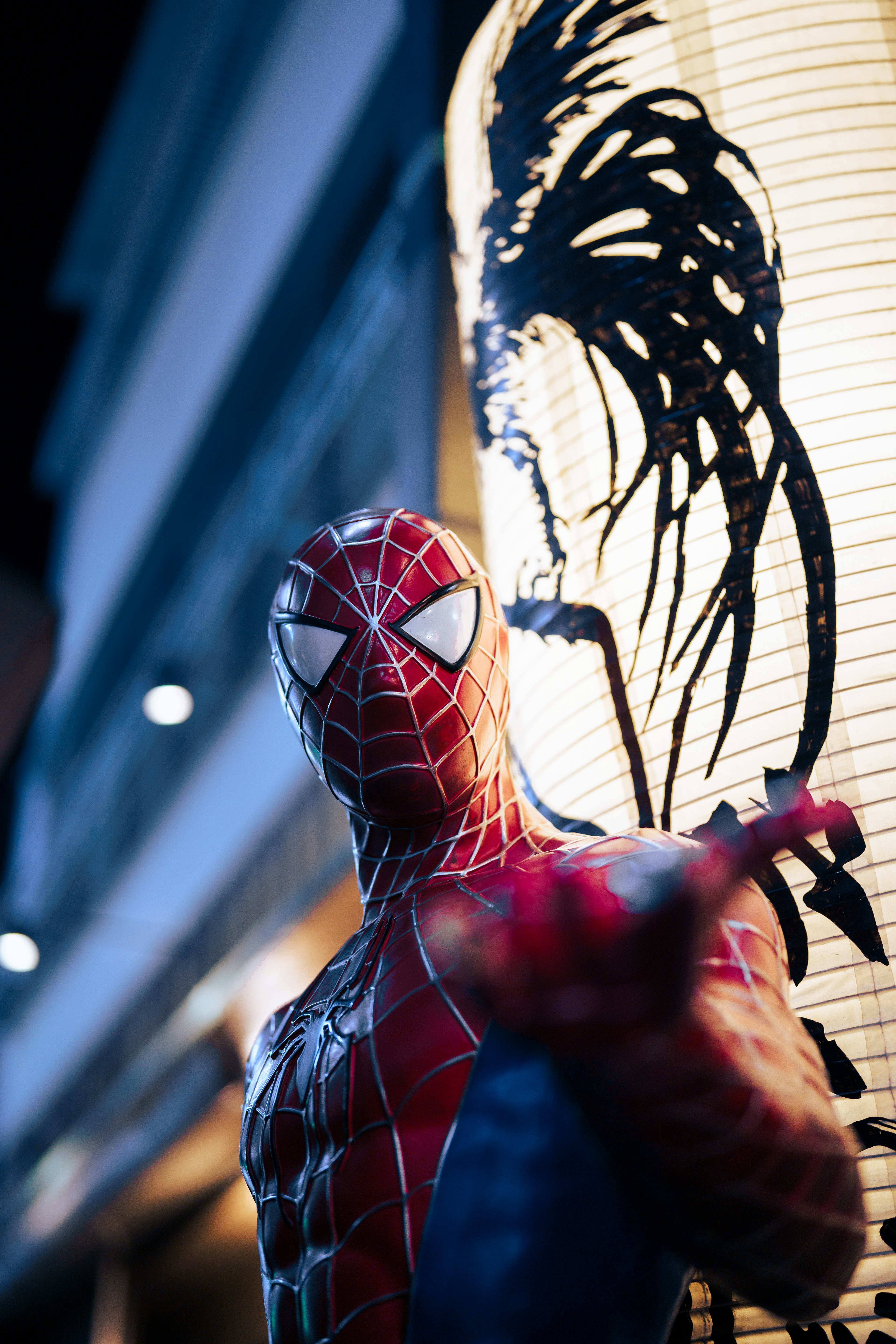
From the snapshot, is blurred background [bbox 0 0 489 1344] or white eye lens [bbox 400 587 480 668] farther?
blurred background [bbox 0 0 489 1344]

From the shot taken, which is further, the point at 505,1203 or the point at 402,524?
the point at 402,524

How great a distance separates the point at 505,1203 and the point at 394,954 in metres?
0.23

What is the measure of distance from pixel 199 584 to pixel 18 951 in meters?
2.23

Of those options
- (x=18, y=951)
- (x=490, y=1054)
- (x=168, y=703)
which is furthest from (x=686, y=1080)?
(x=18, y=951)

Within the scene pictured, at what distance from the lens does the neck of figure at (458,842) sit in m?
1.11

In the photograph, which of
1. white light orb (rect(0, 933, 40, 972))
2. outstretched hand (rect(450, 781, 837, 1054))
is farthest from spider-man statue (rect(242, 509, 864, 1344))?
white light orb (rect(0, 933, 40, 972))

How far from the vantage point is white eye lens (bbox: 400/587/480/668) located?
3.52 ft

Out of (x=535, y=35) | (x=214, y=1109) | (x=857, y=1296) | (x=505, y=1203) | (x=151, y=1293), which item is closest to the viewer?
(x=505, y=1203)

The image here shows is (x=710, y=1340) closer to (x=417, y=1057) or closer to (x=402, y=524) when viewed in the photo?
(x=417, y=1057)

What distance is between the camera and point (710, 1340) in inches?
41.3

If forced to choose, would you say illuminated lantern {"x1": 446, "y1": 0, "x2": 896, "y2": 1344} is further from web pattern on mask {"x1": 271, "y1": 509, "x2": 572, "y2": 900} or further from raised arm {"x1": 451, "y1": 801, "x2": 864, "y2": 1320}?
raised arm {"x1": 451, "y1": 801, "x2": 864, "y2": 1320}

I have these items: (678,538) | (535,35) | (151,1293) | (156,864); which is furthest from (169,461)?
(678,538)

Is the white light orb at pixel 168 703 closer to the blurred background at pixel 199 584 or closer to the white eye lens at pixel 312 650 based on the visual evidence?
the blurred background at pixel 199 584

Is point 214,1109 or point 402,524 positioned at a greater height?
point 402,524
